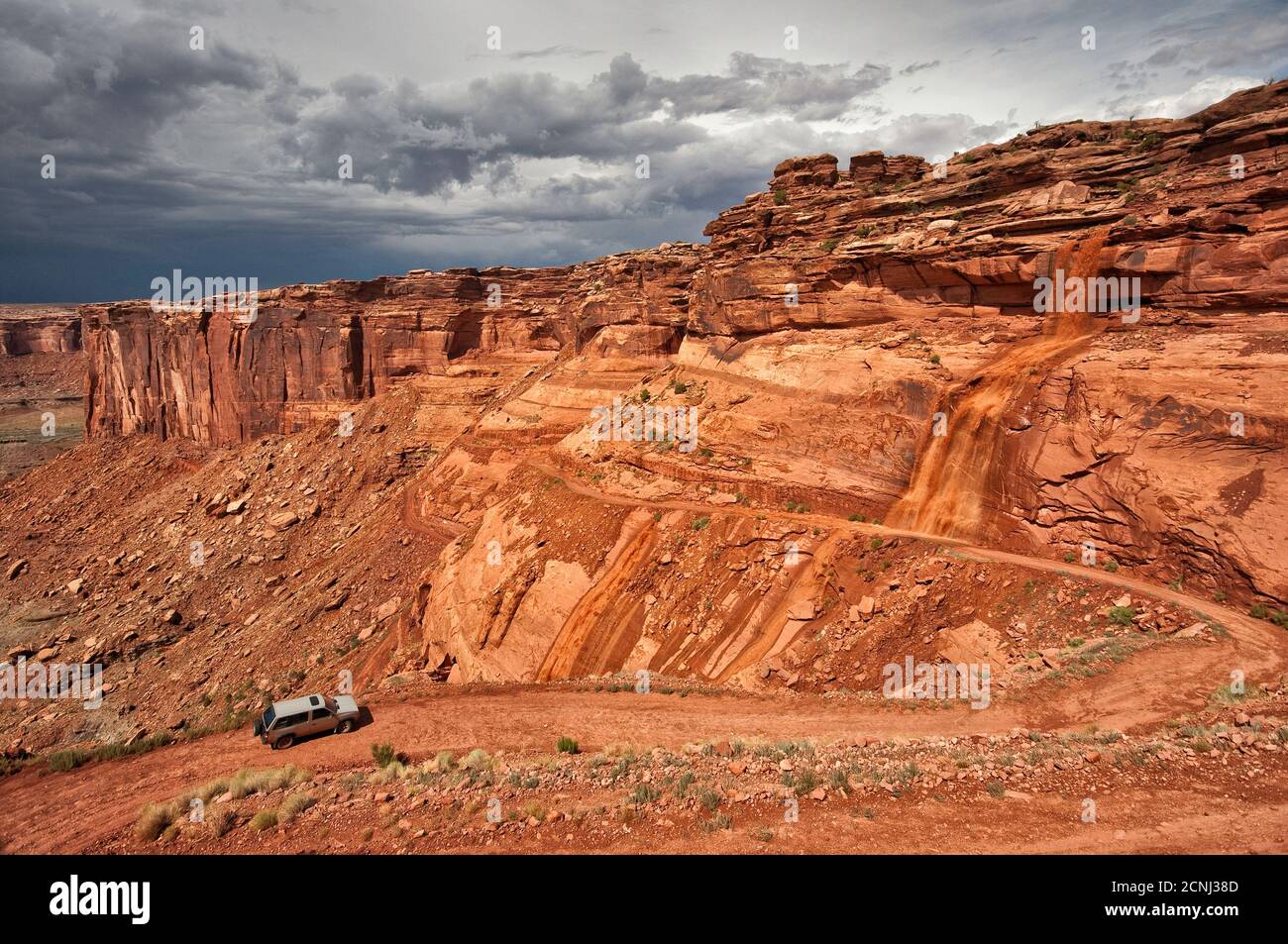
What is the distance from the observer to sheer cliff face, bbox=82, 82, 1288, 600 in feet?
49.0

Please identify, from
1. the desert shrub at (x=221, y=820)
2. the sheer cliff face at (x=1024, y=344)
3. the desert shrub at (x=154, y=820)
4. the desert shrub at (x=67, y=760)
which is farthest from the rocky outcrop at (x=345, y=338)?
the desert shrub at (x=221, y=820)

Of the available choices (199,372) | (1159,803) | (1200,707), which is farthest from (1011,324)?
(199,372)

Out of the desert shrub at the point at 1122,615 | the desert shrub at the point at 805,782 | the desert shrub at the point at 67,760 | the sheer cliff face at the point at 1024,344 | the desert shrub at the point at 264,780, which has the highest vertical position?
the sheer cliff face at the point at 1024,344

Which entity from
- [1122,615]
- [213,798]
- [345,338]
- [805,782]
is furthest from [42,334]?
[1122,615]

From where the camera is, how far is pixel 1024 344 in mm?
18984

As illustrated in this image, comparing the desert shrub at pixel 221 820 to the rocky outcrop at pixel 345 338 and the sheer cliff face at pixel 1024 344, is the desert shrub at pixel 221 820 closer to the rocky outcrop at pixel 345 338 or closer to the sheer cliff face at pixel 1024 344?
the sheer cliff face at pixel 1024 344

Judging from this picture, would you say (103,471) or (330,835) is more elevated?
(103,471)

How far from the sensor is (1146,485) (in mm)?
15281

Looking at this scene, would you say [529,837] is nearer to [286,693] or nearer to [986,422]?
[986,422]

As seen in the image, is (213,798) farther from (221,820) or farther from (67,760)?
(67,760)

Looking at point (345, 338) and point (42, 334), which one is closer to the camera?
point (345, 338)

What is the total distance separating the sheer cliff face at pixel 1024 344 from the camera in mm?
14945

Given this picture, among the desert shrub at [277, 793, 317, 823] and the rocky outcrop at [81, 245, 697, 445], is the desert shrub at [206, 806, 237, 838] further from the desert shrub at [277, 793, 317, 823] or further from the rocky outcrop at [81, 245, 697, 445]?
the rocky outcrop at [81, 245, 697, 445]
